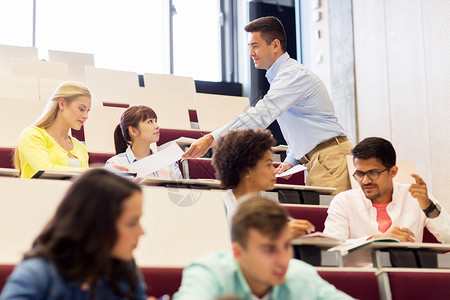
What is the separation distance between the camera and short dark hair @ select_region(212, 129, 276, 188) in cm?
155

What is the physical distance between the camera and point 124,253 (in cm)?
86

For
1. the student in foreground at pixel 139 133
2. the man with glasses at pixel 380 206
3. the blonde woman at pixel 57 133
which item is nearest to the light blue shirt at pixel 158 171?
the student in foreground at pixel 139 133

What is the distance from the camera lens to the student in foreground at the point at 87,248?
2.60 feet

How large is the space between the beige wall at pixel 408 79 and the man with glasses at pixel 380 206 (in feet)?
3.65

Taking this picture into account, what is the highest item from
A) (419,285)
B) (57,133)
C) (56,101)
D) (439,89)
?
(439,89)

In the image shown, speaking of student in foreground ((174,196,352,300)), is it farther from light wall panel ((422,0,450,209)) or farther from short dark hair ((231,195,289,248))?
light wall panel ((422,0,450,209))

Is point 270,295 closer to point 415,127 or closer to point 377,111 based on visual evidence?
point 415,127

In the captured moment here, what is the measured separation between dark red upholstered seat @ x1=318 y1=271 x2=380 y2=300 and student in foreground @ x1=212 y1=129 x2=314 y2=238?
31cm

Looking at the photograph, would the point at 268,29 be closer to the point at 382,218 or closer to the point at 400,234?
the point at 382,218

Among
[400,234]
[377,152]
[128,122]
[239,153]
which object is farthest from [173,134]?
[400,234]

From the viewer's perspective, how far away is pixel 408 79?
10.5 ft

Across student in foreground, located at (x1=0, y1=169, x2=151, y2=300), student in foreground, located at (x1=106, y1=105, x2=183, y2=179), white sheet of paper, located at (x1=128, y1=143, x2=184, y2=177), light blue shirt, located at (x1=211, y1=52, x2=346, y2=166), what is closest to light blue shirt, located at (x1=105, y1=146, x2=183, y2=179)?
student in foreground, located at (x1=106, y1=105, x2=183, y2=179)

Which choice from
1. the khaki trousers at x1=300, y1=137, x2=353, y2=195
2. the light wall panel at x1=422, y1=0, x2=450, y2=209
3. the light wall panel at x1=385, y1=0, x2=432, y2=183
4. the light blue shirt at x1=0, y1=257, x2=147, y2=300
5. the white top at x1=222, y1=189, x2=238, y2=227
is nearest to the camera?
the light blue shirt at x1=0, y1=257, x2=147, y2=300

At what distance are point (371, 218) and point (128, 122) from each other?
44.3 inches
